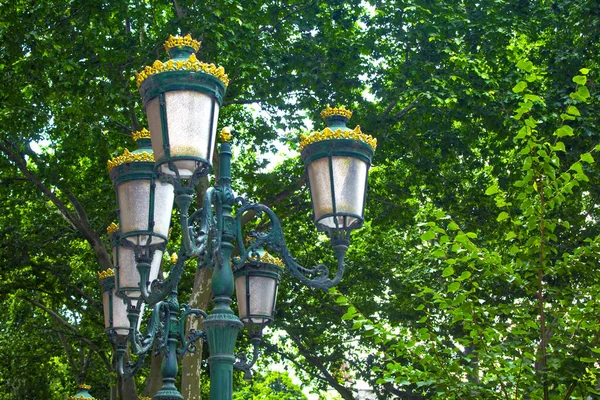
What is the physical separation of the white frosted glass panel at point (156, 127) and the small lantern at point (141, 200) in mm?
744

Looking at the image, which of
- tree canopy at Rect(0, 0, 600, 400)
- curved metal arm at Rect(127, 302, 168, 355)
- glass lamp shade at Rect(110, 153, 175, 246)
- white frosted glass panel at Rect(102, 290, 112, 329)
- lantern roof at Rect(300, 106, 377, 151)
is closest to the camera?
lantern roof at Rect(300, 106, 377, 151)

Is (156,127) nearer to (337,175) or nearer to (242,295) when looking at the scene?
(337,175)

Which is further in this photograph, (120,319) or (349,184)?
(120,319)

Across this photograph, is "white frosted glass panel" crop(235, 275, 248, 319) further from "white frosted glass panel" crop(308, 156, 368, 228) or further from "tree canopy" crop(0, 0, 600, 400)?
"tree canopy" crop(0, 0, 600, 400)

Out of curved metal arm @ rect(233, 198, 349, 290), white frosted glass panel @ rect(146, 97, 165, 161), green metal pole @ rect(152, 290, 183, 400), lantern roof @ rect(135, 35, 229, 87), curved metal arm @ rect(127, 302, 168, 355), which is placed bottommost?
green metal pole @ rect(152, 290, 183, 400)

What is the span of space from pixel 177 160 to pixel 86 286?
1436cm

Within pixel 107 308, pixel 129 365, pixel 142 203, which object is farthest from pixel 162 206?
pixel 107 308

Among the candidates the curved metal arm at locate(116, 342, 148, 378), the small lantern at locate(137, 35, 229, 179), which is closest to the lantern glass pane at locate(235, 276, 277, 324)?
the curved metal arm at locate(116, 342, 148, 378)

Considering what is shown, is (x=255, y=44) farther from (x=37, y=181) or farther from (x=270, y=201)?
(x=37, y=181)

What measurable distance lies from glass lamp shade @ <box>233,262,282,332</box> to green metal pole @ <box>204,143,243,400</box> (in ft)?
6.56

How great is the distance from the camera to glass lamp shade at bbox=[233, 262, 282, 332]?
694 centimetres

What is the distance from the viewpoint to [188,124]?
4.71 meters

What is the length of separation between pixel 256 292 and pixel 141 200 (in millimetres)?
1831

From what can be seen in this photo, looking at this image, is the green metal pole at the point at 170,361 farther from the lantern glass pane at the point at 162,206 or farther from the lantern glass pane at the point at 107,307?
the lantern glass pane at the point at 107,307
